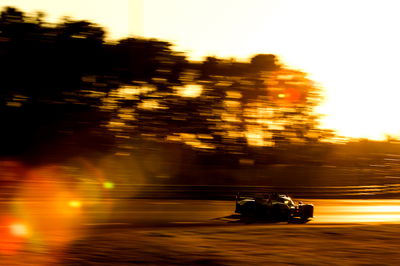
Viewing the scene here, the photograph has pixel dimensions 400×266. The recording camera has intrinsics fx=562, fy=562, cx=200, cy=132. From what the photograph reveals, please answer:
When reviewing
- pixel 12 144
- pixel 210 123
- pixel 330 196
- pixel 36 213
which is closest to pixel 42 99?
pixel 12 144

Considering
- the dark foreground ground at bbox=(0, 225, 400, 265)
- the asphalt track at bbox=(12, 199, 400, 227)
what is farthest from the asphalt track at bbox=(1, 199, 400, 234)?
the dark foreground ground at bbox=(0, 225, 400, 265)

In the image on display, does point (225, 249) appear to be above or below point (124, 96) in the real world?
below

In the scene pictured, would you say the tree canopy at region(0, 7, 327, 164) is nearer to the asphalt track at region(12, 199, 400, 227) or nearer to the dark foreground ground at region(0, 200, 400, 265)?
the asphalt track at region(12, 199, 400, 227)

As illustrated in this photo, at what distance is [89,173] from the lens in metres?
30.1

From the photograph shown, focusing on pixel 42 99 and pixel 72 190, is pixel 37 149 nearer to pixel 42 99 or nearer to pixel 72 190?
pixel 42 99

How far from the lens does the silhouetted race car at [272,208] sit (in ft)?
55.1

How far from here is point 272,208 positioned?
1684cm

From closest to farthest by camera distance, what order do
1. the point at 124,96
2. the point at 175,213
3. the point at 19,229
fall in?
the point at 19,229, the point at 175,213, the point at 124,96

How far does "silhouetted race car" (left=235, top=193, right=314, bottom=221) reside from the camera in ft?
55.1

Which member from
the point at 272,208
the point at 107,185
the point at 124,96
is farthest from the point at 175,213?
the point at 124,96

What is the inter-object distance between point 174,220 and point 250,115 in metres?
26.3

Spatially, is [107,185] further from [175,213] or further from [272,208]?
[272,208]

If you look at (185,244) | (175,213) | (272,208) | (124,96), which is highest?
(124,96)

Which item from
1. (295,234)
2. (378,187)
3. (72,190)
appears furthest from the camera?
(378,187)
